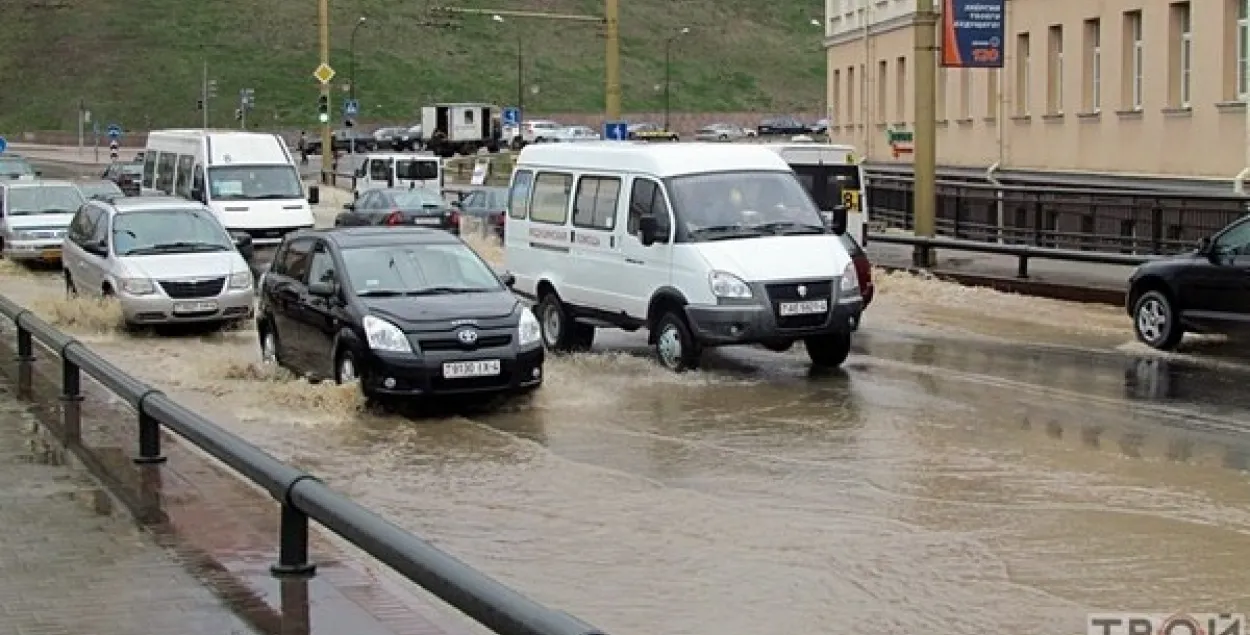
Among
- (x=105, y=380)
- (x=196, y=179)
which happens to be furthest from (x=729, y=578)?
(x=196, y=179)

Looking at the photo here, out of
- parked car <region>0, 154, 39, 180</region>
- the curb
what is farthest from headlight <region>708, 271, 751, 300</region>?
parked car <region>0, 154, 39, 180</region>

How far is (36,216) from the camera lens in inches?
1297

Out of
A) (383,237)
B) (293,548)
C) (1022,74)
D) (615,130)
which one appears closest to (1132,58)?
(1022,74)

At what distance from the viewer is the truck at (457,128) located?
85812 millimetres

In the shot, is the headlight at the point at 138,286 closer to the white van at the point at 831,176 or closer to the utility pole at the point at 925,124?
the white van at the point at 831,176

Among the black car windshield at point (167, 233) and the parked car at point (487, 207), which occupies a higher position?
the parked car at point (487, 207)

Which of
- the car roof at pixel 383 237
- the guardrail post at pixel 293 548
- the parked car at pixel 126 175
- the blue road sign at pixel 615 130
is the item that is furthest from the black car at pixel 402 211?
the guardrail post at pixel 293 548

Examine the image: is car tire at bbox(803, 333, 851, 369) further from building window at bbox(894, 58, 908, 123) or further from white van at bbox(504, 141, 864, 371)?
building window at bbox(894, 58, 908, 123)

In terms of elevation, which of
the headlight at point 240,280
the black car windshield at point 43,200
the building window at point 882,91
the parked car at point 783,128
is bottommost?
the headlight at point 240,280

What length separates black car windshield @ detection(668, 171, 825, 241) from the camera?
1680cm

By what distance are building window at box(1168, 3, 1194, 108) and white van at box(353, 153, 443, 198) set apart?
22.6 m

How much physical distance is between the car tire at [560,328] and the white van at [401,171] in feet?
96.9

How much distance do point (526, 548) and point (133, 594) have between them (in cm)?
250

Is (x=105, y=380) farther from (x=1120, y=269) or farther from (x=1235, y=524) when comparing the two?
(x=1120, y=269)
